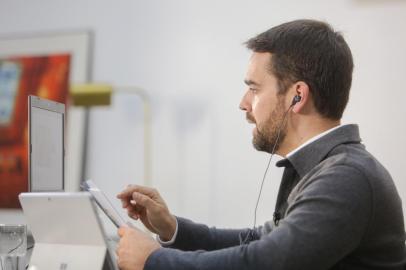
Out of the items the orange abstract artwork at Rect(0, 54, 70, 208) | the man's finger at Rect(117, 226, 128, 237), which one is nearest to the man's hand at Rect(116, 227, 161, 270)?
the man's finger at Rect(117, 226, 128, 237)

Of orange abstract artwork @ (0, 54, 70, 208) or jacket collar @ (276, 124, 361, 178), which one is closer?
jacket collar @ (276, 124, 361, 178)

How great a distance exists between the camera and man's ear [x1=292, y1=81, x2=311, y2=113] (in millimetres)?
1300

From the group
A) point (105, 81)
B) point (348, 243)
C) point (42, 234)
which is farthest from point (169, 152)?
point (348, 243)

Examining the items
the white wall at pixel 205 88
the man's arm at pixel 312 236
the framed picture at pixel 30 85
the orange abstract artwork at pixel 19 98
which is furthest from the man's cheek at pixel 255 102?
the orange abstract artwork at pixel 19 98

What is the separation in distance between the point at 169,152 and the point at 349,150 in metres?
1.74

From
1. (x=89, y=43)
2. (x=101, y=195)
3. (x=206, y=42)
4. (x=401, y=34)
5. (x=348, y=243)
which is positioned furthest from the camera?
(x=89, y=43)

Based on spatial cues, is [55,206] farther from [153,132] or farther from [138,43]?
[138,43]

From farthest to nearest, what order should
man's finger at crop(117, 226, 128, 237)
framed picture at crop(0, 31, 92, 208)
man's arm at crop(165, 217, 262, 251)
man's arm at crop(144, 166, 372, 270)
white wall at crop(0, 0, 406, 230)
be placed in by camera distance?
framed picture at crop(0, 31, 92, 208) → white wall at crop(0, 0, 406, 230) → man's arm at crop(165, 217, 262, 251) → man's finger at crop(117, 226, 128, 237) → man's arm at crop(144, 166, 372, 270)

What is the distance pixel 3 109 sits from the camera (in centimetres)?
308

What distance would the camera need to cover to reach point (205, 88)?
9.07 ft

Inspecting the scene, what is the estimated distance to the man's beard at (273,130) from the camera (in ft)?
4.40

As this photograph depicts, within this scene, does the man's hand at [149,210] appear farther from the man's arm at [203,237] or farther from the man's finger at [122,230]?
the man's finger at [122,230]

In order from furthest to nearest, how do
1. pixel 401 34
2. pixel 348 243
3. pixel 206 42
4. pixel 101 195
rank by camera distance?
pixel 206 42
pixel 401 34
pixel 101 195
pixel 348 243

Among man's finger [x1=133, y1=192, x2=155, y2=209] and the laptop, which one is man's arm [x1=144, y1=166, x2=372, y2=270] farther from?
man's finger [x1=133, y1=192, x2=155, y2=209]
